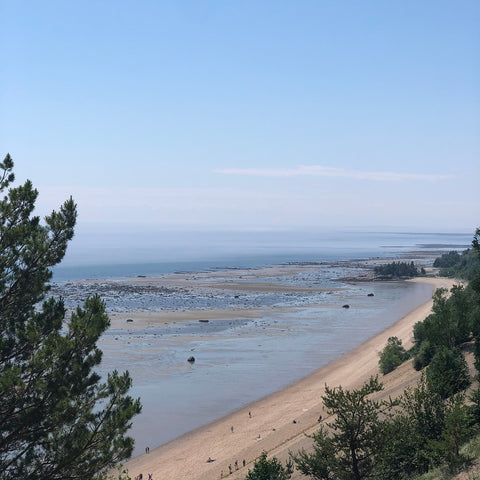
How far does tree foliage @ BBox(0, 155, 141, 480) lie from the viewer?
13.2 m

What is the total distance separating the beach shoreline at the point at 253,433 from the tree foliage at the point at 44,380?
64.6 ft

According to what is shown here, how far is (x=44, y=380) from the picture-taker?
13367 mm

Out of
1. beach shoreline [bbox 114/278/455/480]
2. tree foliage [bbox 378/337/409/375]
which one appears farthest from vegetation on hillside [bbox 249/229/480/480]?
tree foliage [bbox 378/337/409/375]

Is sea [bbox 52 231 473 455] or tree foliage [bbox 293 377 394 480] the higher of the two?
tree foliage [bbox 293 377 394 480]

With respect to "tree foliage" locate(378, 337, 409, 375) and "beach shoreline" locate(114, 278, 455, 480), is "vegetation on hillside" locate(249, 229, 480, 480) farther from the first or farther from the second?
"tree foliage" locate(378, 337, 409, 375)

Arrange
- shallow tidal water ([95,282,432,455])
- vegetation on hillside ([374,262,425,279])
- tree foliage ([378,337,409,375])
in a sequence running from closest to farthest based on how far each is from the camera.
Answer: shallow tidal water ([95,282,432,455])
tree foliage ([378,337,409,375])
vegetation on hillside ([374,262,425,279])

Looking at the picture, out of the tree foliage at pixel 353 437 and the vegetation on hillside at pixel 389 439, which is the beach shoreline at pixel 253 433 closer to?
the vegetation on hillside at pixel 389 439

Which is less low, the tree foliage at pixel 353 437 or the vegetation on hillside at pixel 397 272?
the tree foliage at pixel 353 437

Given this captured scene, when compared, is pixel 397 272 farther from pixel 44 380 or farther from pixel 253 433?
pixel 44 380

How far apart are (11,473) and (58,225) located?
695cm

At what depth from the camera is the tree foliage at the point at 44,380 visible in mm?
13250

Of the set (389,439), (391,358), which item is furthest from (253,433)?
(389,439)

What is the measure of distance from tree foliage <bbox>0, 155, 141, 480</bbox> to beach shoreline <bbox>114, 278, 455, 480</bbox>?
1969 centimetres

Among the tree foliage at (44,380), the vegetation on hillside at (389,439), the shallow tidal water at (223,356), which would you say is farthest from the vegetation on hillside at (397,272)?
the tree foliage at (44,380)
